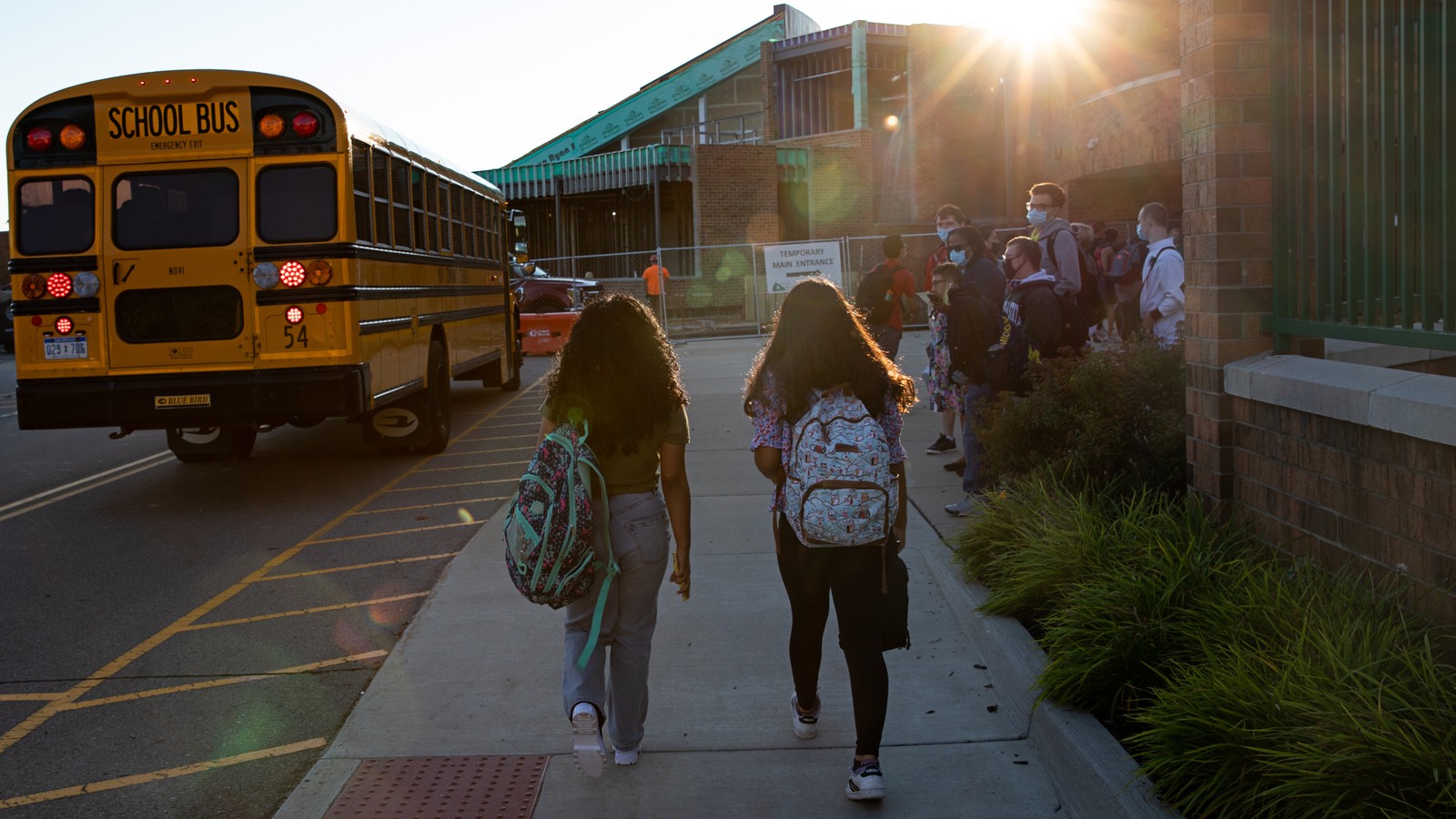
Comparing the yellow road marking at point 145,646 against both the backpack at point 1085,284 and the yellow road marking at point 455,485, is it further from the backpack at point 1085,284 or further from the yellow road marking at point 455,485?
the backpack at point 1085,284

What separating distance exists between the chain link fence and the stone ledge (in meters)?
23.9

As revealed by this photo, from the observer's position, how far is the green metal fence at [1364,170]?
458 cm

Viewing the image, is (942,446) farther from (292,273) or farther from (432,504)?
(292,273)

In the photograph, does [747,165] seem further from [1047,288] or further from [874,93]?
[1047,288]

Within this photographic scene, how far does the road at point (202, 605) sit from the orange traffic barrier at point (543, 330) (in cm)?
1135

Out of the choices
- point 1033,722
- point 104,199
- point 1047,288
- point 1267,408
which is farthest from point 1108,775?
point 104,199

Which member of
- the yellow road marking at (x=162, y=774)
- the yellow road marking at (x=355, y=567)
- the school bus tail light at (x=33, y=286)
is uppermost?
the school bus tail light at (x=33, y=286)

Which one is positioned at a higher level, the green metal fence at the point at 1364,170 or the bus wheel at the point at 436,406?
the green metal fence at the point at 1364,170

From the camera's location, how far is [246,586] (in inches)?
311

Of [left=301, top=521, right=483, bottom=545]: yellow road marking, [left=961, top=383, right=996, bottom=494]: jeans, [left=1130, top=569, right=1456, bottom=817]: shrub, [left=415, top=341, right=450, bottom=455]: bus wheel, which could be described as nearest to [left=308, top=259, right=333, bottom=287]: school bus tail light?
[left=301, top=521, right=483, bottom=545]: yellow road marking

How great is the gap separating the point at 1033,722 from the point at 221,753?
3030mm

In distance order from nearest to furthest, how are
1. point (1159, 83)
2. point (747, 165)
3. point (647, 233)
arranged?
point (1159, 83) → point (747, 165) → point (647, 233)

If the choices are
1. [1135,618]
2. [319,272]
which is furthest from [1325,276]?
[319,272]

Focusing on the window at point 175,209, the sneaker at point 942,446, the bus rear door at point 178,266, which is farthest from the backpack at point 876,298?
the window at point 175,209
